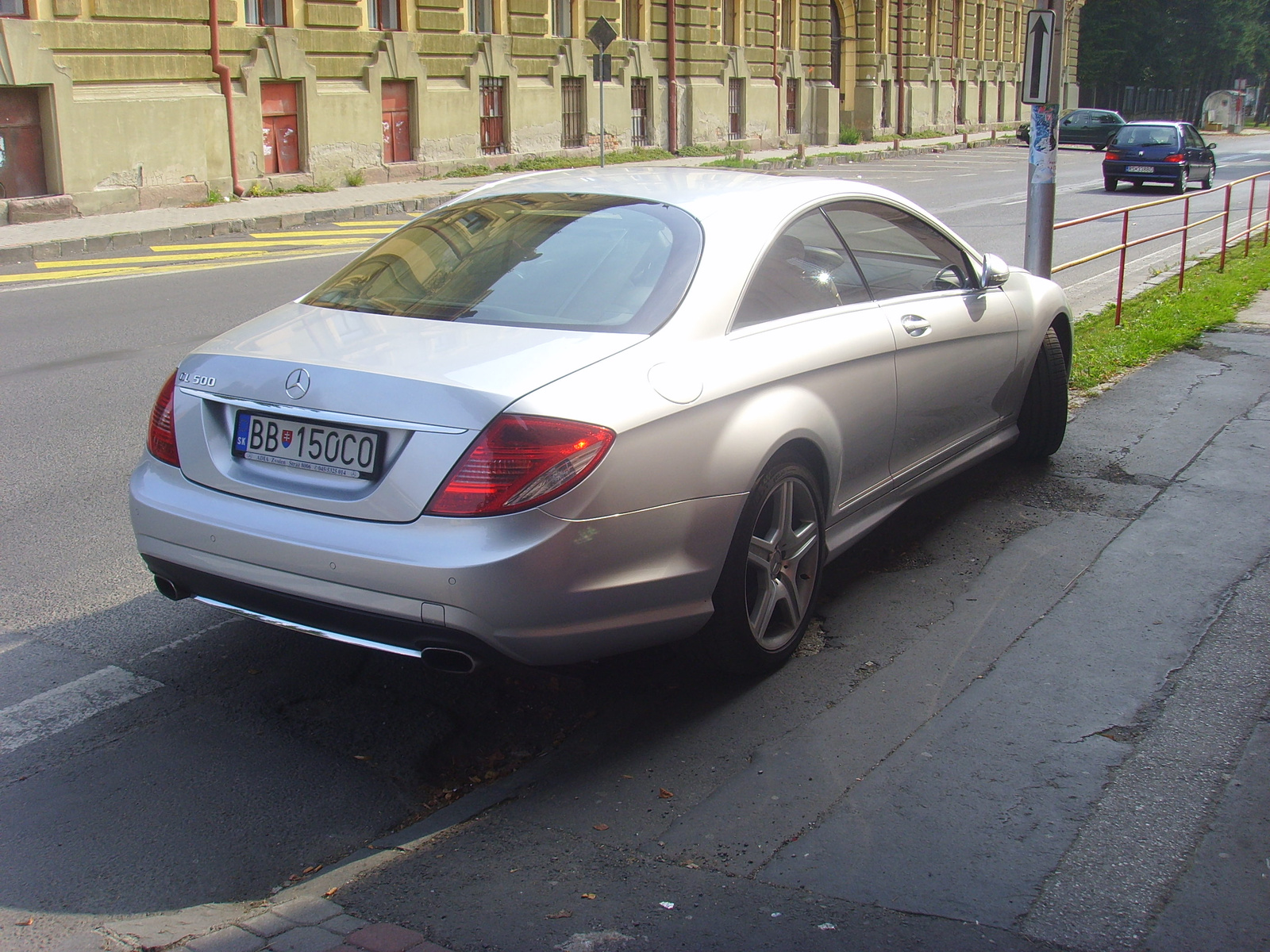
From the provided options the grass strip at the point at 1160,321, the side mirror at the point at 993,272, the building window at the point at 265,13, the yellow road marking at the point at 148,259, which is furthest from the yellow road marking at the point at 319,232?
the side mirror at the point at 993,272

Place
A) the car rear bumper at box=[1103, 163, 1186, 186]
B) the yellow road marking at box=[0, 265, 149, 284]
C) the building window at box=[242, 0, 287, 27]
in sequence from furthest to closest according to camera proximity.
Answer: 1. the car rear bumper at box=[1103, 163, 1186, 186]
2. the building window at box=[242, 0, 287, 27]
3. the yellow road marking at box=[0, 265, 149, 284]

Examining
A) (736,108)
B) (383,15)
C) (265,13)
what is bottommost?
(736,108)

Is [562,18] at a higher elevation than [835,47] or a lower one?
lower

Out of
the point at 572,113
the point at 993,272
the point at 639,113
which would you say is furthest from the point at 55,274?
the point at 639,113

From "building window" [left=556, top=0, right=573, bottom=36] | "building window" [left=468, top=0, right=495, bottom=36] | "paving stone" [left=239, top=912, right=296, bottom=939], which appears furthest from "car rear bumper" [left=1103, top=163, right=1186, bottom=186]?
"paving stone" [left=239, top=912, right=296, bottom=939]

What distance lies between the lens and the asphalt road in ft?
10.4

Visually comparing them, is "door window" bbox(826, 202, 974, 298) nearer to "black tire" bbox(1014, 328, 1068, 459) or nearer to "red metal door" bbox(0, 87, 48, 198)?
"black tire" bbox(1014, 328, 1068, 459)

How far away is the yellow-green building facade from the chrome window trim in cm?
1759

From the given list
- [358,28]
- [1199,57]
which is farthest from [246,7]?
[1199,57]

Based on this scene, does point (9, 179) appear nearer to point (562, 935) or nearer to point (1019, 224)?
point (1019, 224)

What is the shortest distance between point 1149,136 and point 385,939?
1147 inches

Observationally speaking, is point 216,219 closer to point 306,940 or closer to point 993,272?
point 993,272

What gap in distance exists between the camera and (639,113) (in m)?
34.1

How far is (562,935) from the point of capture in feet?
9.09
